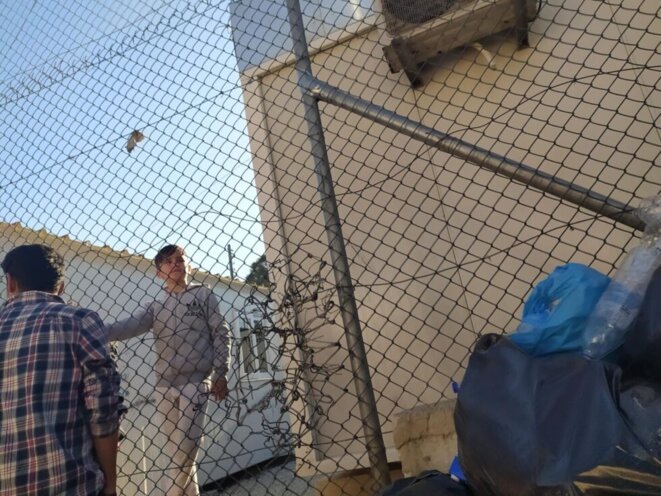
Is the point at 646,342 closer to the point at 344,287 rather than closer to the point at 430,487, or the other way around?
the point at 430,487

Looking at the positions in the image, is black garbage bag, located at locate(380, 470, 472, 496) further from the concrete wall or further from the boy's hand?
the boy's hand

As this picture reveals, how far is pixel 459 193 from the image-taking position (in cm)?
286

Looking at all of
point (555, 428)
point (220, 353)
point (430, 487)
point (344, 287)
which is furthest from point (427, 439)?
point (220, 353)

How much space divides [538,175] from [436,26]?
5.06ft

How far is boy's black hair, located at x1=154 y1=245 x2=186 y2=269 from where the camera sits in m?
3.13

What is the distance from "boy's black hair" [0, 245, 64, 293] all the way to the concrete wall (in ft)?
3.49

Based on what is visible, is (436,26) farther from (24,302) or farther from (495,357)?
(24,302)

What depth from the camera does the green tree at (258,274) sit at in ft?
8.61

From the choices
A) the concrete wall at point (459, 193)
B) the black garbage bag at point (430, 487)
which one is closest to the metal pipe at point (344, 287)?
the black garbage bag at point (430, 487)

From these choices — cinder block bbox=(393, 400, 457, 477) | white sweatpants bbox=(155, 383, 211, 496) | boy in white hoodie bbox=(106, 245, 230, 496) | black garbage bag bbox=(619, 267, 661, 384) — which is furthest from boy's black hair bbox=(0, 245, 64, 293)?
black garbage bag bbox=(619, 267, 661, 384)

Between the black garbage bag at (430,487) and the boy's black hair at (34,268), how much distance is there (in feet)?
4.88

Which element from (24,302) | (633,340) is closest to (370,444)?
(633,340)

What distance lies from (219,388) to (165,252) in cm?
95

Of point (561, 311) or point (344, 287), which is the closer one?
point (561, 311)
